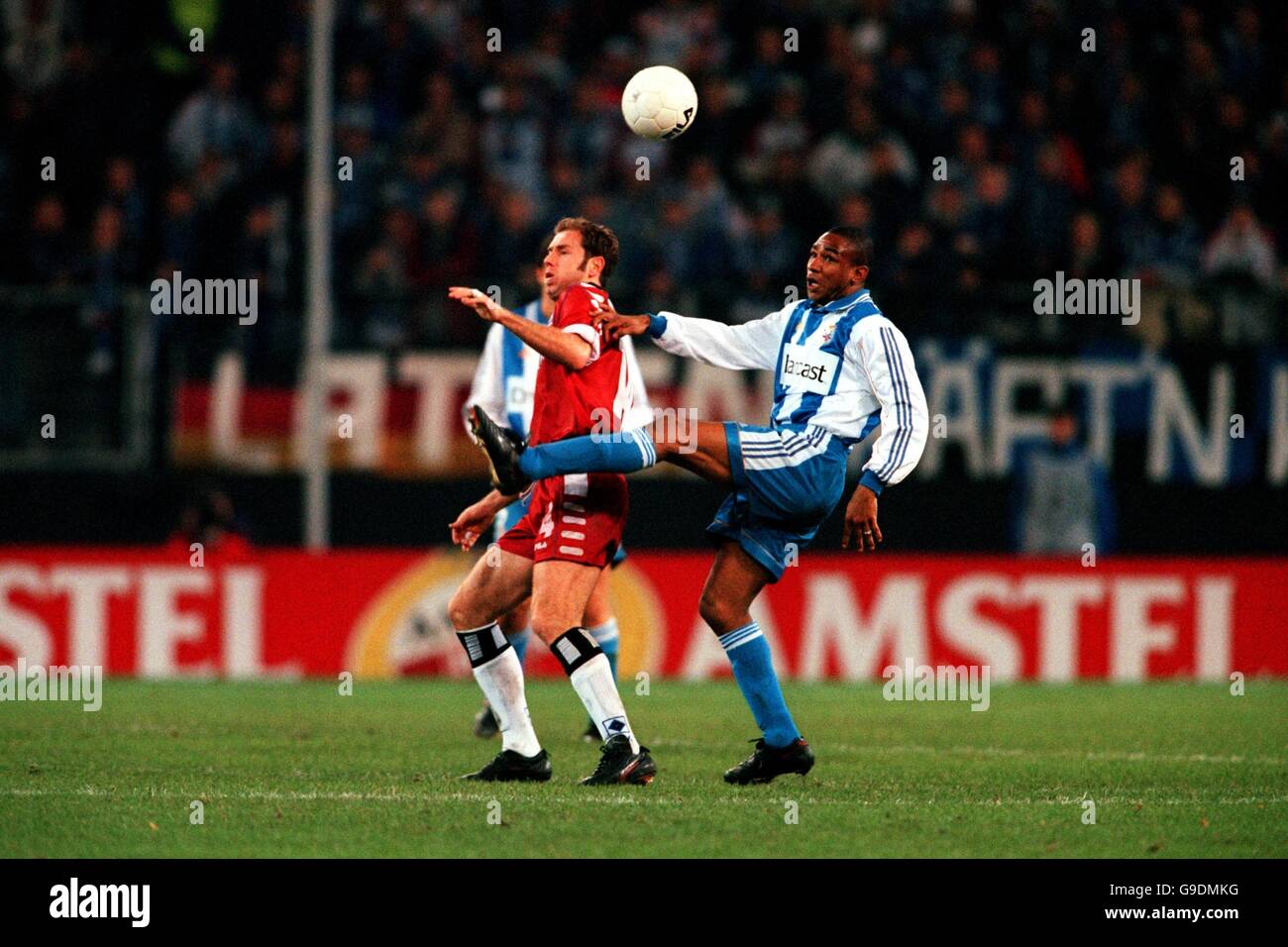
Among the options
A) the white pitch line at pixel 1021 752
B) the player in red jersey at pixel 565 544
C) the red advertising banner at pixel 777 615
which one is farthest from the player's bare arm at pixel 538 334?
the red advertising banner at pixel 777 615

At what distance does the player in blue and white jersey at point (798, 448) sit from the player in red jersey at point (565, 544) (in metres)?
0.22

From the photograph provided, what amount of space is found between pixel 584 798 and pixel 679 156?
10.8m

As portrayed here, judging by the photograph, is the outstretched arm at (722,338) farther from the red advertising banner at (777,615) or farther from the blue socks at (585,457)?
the red advertising banner at (777,615)

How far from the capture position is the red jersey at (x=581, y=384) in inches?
306

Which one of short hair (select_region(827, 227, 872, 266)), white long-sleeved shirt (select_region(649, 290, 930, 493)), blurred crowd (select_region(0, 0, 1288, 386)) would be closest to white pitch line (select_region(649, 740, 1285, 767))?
white long-sleeved shirt (select_region(649, 290, 930, 493))

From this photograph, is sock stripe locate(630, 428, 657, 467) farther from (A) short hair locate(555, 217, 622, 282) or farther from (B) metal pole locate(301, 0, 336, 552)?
(B) metal pole locate(301, 0, 336, 552)

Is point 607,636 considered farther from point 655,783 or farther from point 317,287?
point 317,287

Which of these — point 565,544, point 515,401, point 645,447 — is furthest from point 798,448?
point 515,401

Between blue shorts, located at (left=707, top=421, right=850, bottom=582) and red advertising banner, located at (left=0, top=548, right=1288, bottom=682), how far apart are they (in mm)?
6096

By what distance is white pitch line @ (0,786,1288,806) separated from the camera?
24.6 ft

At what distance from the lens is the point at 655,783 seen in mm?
8086

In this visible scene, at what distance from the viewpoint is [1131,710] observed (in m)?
12.1

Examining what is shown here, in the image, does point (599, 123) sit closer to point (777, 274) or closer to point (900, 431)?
point (777, 274)

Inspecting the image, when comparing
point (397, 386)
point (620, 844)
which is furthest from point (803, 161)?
point (620, 844)
